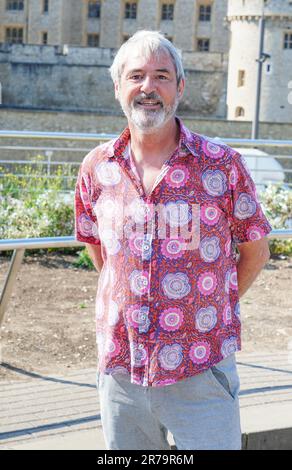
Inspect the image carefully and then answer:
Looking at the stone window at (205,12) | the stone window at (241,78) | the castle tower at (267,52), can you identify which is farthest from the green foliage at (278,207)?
the stone window at (205,12)

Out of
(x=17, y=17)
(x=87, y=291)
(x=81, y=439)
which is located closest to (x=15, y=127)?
(x=17, y=17)

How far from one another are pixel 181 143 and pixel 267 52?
42.4m

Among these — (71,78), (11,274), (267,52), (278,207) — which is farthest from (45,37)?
(11,274)

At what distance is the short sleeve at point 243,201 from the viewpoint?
8.22 ft

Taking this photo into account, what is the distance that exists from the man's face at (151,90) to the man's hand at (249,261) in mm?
387

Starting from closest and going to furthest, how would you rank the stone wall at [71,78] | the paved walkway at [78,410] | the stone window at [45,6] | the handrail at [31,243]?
1. the paved walkway at [78,410]
2. the handrail at [31,243]
3. the stone wall at [71,78]
4. the stone window at [45,6]

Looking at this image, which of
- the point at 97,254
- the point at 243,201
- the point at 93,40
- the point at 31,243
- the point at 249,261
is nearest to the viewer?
the point at 243,201

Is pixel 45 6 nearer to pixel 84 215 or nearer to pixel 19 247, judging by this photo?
pixel 19 247

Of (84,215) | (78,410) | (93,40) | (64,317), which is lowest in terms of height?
(93,40)

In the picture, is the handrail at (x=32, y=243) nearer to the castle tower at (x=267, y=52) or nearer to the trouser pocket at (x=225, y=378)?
the trouser pocket at (x=225, y=378)

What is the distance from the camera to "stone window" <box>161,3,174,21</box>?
53.6 m

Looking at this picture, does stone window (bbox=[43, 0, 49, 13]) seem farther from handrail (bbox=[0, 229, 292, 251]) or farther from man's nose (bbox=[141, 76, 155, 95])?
man's nose (bbox=[141, 76, 155, 95])

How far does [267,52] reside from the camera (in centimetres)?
4394

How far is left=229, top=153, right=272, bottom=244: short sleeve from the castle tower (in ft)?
138
